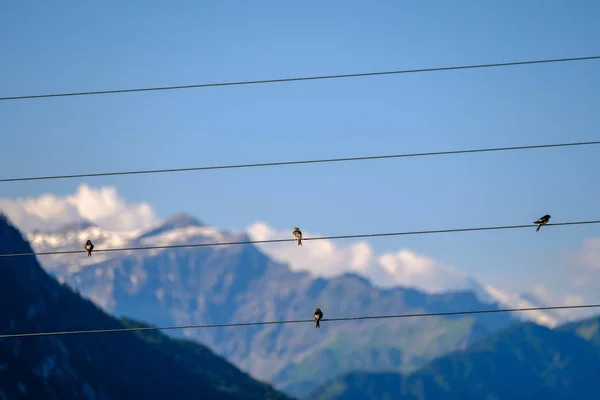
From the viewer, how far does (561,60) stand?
144 ft

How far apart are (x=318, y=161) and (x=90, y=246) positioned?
1688 cm

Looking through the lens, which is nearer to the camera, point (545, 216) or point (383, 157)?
point (383, 157)

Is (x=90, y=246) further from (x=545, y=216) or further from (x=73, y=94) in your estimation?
(x=545, y=216)

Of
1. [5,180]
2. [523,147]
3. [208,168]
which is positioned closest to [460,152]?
[523,147]

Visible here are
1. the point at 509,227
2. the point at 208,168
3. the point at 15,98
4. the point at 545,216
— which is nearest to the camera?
the point at 509,227

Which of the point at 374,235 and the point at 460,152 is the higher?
the point at 460,152

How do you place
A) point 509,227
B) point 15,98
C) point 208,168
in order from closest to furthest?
point 509,227 < point 208,168 < point 15,98

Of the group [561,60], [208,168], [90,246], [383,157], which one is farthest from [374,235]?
[90,246]

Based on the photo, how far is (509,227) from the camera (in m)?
39.2

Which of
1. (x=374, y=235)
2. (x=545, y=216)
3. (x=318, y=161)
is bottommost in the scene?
(x=374, y=235)

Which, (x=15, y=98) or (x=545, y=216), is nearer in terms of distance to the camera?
(x=15, y=98)

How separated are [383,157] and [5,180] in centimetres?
1460

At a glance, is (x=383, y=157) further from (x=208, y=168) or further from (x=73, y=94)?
(x=73, y=94)

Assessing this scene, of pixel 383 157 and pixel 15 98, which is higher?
pixel 15 98
